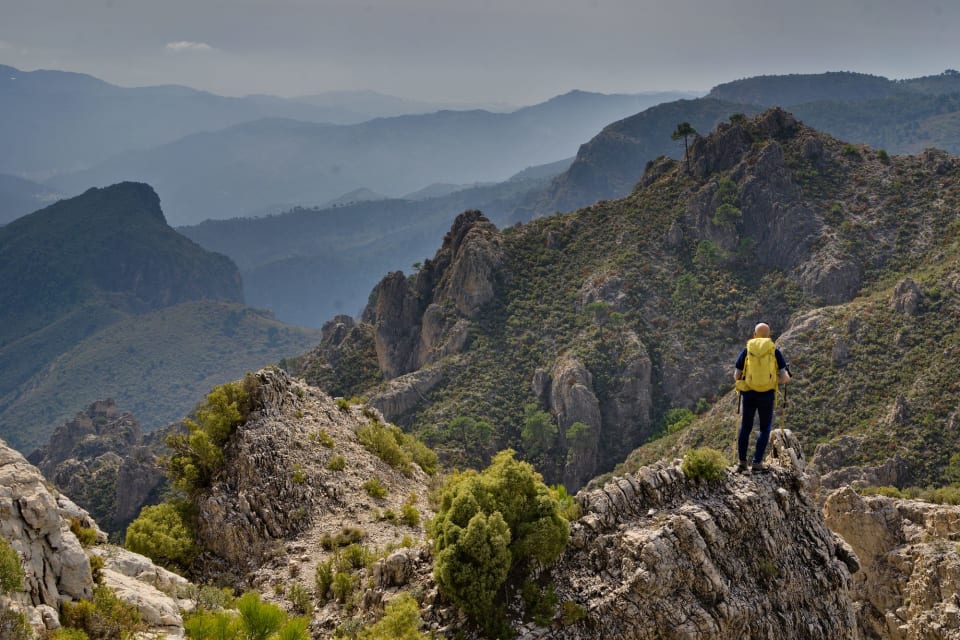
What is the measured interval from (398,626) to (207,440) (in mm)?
12648

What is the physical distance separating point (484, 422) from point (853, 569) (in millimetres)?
49882

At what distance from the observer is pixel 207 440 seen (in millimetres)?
22109

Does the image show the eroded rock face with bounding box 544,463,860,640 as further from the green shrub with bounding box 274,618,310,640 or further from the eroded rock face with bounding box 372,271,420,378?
the eroded rock face with bounding box 372,271,420,378

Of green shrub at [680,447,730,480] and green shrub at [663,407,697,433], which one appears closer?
green shrub at [680,447,730,480]

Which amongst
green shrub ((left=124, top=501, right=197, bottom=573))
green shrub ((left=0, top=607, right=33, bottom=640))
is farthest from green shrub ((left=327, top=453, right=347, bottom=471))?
green shrub ((left=0, top=607, right=33, bottom=640))

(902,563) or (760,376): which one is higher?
(760,376)

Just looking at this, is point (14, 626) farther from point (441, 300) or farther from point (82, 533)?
point (441, 300)

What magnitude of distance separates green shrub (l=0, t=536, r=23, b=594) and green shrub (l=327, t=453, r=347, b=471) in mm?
13014

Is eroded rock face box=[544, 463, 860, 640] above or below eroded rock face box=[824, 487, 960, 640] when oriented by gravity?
above

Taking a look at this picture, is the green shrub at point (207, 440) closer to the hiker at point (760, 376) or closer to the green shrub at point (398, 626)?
the green shrub at point (398, 626)

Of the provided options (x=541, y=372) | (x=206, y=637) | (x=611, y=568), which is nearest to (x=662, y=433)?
(x=541, y=372)

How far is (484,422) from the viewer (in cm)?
6644

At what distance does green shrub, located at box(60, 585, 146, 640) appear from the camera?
1171 centimetres

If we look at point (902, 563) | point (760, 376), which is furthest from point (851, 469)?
point (760, 376)
